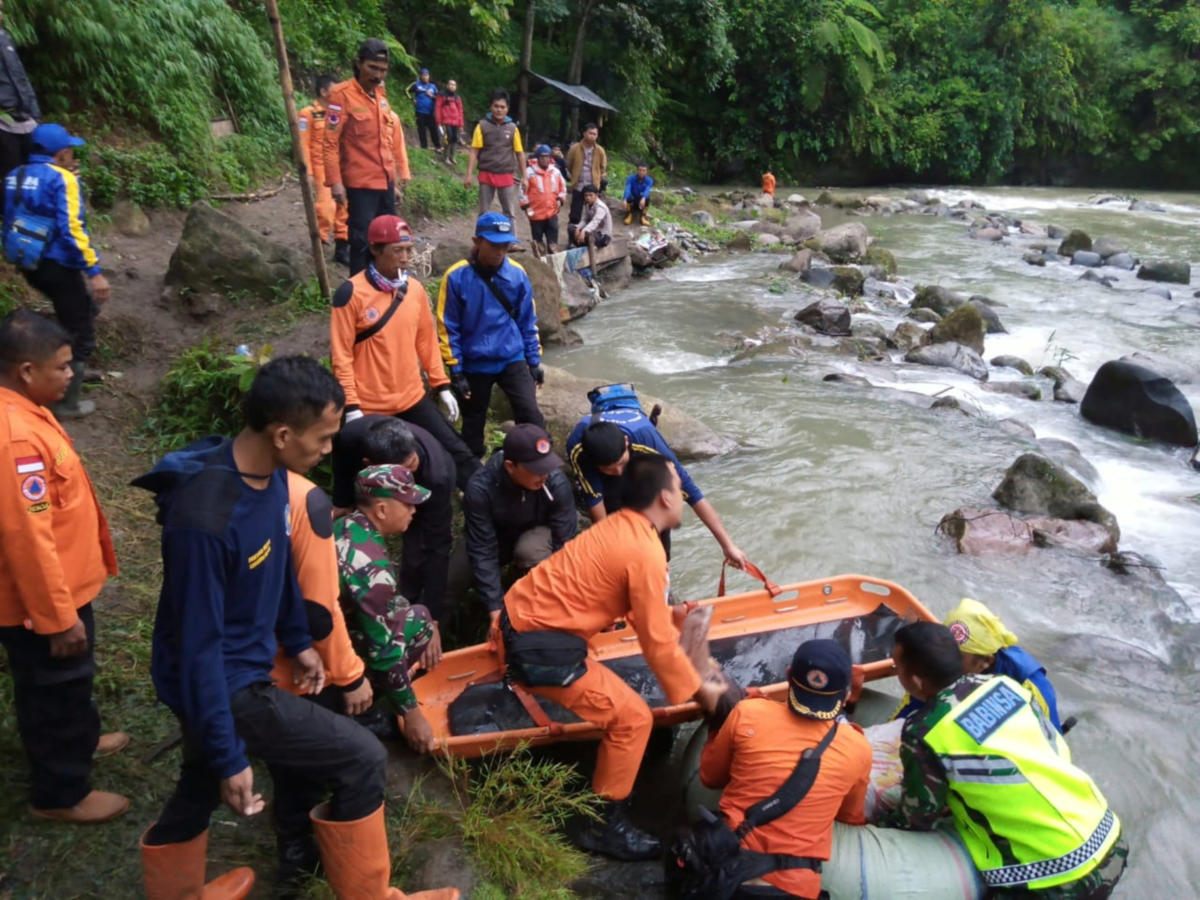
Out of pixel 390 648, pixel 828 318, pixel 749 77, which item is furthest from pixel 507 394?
pixel 749 77

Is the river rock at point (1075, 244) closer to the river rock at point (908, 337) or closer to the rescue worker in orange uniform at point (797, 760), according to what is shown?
the river rock at point (908, 337)

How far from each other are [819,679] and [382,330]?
2.80 meters

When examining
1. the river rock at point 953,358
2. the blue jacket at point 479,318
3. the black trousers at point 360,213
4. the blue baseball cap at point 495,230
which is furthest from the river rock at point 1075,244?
the blue baseball cap at point 495,230

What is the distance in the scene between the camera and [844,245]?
56.3 feet

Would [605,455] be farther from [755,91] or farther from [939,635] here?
[755,91]

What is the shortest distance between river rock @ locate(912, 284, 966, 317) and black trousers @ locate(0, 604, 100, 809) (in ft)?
44.5

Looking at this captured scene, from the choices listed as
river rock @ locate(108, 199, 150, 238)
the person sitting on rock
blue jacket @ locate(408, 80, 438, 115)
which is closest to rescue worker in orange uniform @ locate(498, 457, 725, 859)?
the person sitting on rock

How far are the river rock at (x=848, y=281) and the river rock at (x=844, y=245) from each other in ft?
6.39

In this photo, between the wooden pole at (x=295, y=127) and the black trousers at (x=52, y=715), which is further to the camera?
the wooden pole at (x=295, y=127)

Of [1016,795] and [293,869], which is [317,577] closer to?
[293,869]

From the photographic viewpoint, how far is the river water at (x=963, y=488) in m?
4.63

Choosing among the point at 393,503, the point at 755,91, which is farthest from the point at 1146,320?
the point at 755,91

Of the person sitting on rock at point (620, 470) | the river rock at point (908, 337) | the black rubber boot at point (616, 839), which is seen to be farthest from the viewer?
the river rock at point (908, 337)

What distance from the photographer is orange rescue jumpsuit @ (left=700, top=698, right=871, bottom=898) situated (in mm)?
2871
